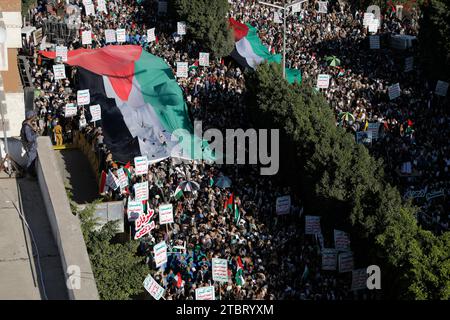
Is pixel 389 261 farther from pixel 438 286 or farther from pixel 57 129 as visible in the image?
pixel 57 129

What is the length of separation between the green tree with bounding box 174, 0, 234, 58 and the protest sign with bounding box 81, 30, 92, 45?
4.68 m

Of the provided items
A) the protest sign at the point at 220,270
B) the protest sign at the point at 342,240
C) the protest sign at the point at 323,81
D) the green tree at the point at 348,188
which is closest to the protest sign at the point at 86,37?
the green tree at the point at 348,188

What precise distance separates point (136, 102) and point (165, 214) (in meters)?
10.1

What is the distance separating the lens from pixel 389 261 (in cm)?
2112

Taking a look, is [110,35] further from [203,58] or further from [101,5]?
[203,58]

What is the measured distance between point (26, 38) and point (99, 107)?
315 inches

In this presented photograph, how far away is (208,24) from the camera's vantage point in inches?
1486

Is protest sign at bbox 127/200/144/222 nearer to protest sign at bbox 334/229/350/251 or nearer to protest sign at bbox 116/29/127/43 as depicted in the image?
protest sign at bbox 334/229/350/251

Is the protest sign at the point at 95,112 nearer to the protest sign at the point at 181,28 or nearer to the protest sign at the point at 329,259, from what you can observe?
the protest sign at the point at 181,28

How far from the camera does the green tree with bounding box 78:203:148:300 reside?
729 inches

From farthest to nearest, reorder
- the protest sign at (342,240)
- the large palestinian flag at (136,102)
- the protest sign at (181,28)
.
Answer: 1. the protest sign at (181,28)
2. the large palestinian flag at (136,102)
3. the protest sign at (342,240)

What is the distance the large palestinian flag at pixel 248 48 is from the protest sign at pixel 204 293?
703 inches

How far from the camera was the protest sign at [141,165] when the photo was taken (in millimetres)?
25484

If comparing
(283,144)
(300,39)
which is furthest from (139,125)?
Answer: (300,39)
